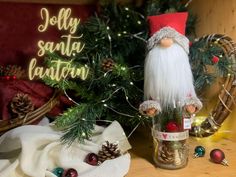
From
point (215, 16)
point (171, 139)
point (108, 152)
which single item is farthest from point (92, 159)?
point (215, 16)

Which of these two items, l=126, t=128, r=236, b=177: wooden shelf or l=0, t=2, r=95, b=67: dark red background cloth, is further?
l=0, t=2, r=95, b=67: dark red background cloth

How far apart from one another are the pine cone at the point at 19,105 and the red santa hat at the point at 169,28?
339mm

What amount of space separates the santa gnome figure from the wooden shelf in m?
0.13

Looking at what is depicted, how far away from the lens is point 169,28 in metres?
0.73

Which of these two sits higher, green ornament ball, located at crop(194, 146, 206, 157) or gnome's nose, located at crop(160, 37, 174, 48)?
gnome's nose, located at crop(160, 37, 174, 48)

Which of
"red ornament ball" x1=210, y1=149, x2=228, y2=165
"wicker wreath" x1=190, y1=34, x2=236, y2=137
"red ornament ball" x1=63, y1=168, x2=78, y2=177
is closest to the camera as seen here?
"red ornament ball" x1=63, y1=168, x2=78, y2=177

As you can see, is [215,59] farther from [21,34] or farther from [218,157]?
[21,34]

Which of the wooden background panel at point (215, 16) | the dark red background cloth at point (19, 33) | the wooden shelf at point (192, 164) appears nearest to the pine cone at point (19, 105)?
the dark red background cloth at point (19, 33)

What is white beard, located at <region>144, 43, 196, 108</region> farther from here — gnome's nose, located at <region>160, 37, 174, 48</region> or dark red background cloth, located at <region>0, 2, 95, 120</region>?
dark red background cloth, located at <region>0, 2, 95, 120</region>

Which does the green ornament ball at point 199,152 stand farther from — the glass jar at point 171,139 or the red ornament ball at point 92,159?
the red ornament ball at point 92,159

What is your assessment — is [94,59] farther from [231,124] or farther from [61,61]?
[231,124]

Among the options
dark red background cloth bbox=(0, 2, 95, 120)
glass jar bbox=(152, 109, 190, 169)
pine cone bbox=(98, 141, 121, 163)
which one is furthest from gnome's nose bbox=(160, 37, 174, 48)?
dark red background cloth bbox=(0, 2, 95, 120)

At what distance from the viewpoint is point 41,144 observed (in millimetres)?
727

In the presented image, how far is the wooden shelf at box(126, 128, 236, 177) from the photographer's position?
0.72 metres
